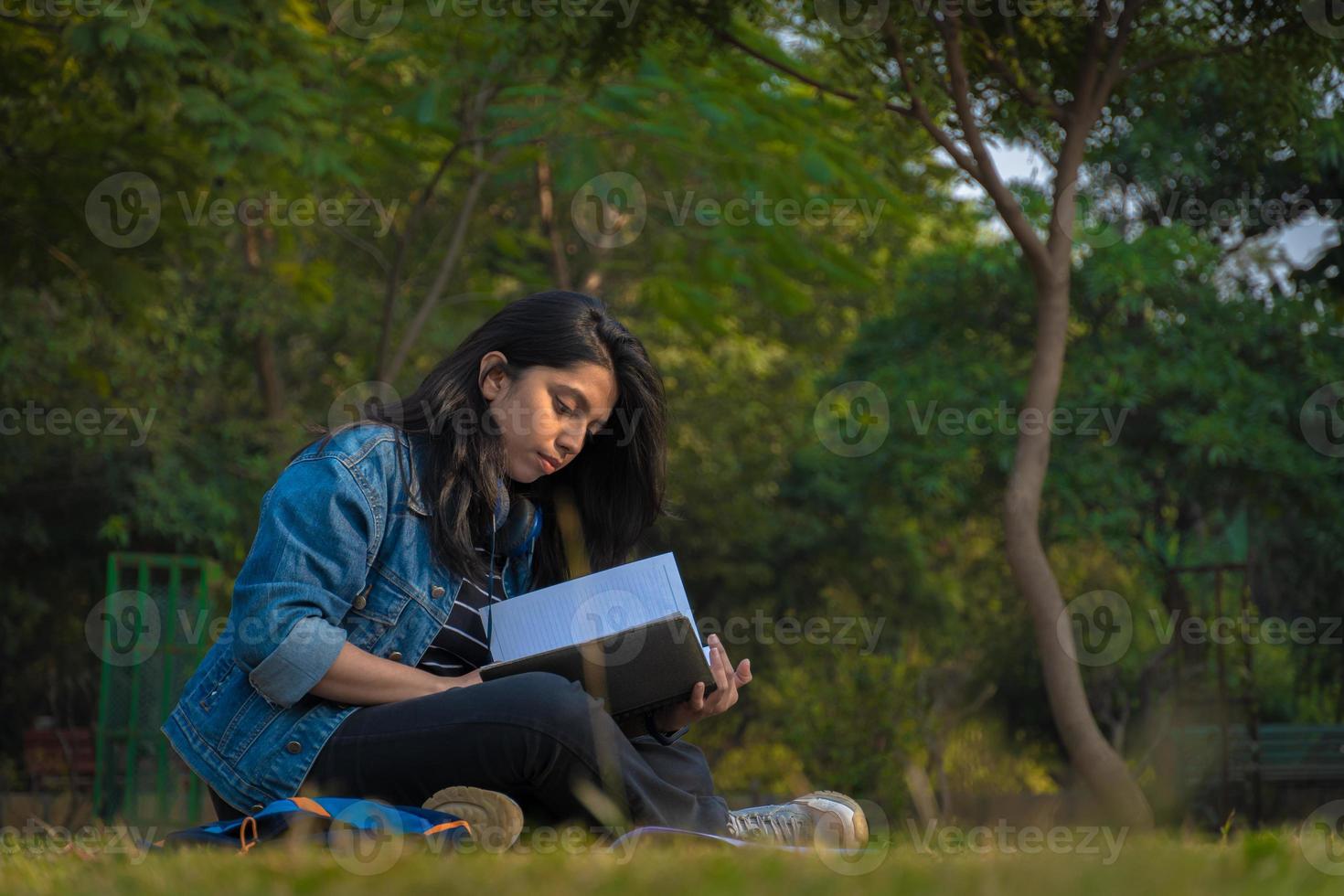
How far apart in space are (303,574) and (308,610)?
78 millimetres

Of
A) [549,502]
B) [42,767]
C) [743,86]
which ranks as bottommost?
[42,767]

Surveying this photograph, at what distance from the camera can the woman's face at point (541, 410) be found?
11.8 ft

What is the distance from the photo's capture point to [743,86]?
9.50m

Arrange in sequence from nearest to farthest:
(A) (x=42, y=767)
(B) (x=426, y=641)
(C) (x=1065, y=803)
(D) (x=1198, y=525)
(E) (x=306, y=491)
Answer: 1. (E) (x=306, y=491)
2. (B) (x=426, y=641)
3. (C) (x=1065, y=803)
4. (D) (x=1198, y=525)
5. (A) (x=42, y=767)

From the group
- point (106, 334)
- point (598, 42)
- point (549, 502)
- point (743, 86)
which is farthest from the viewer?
point (106, 334)

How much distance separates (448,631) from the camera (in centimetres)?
338

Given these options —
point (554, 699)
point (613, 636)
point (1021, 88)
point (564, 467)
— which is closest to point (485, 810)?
point (554, 699)

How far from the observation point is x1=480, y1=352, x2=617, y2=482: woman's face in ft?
11.8

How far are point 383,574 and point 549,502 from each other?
0.81 meters

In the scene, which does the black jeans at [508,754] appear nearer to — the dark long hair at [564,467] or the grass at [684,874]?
the dark long hair at [564,467]

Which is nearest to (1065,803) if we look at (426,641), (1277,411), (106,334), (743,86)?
(1277,411)

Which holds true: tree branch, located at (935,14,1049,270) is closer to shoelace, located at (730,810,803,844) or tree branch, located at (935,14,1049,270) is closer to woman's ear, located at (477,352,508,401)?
woman's ear, located at (477,352,508,401)

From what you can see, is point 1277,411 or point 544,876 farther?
point 1277,411

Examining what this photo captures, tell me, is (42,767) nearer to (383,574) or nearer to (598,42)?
(598,42)
